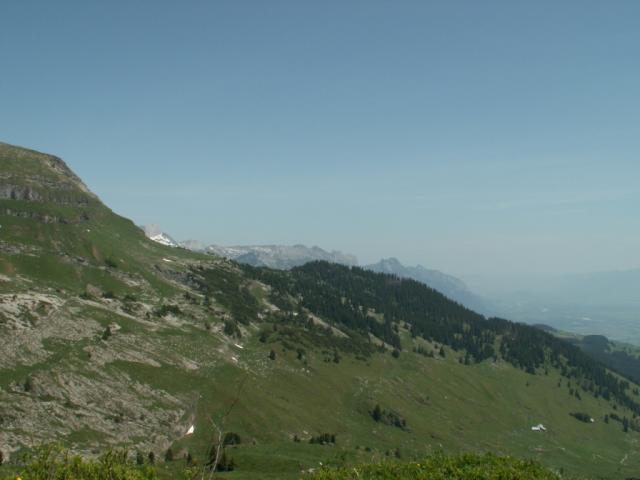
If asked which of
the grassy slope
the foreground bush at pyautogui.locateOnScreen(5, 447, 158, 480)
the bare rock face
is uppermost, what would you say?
the bare rock face

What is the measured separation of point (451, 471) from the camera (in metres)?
39.1

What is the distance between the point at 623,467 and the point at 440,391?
2546 inches

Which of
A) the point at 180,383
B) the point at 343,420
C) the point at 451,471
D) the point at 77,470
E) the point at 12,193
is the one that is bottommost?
the point at 343,420

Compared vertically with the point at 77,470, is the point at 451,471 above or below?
below

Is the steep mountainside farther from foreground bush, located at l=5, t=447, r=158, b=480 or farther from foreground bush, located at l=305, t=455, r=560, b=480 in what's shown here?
foreground bush, located at l=5, t=447, r=158, b=480

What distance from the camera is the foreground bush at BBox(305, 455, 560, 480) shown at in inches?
1476

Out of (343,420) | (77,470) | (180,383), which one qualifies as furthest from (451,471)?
(343,420)

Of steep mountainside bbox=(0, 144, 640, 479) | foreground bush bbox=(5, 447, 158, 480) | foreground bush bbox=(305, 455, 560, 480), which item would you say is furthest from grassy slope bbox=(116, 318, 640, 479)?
foreground bush bbox=(5, 447, 158, 480)

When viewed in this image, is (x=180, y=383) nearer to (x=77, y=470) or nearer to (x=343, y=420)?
(x=343, y=420)

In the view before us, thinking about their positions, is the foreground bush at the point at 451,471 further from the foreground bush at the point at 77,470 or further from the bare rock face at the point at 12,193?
the bare rock face at the point at 12,193

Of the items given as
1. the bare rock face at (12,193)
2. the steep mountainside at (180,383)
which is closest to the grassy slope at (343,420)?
the steep mountainside at (180,383)

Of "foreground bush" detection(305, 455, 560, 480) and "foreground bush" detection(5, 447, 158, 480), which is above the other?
"foreground bush" detection(5, 447, 158, 480)

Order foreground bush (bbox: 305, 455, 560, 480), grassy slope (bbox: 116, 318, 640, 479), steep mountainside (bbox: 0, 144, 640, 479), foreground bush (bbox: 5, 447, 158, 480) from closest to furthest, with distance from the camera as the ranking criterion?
foreground bush (bbox: 5, 447, 158, 480), foreground bush (bbox: 305, 455, 560, 480), steep mountainside (bbox: 0, 144, 640, 479), grassy slope (bbox: 116, 318, 640, 479)

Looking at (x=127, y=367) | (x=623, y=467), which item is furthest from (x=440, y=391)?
(x=127, y=367)
